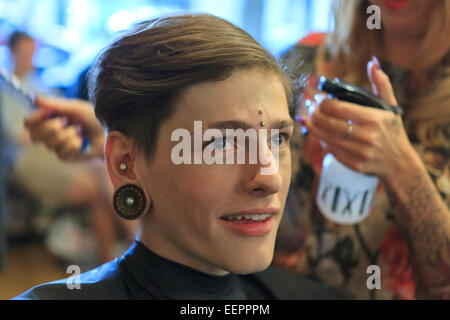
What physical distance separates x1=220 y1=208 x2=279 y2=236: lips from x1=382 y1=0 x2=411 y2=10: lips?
60cm

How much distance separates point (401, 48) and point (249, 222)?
26.0 inches

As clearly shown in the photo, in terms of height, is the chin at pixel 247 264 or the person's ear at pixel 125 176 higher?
the person's ear at pixel 125 176

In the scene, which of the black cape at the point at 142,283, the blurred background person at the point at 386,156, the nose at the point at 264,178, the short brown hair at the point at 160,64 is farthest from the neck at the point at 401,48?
the black cape at the point at 142,283

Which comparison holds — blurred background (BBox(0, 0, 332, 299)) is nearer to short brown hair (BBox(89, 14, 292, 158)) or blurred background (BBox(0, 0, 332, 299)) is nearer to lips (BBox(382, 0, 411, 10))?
lips (BBox(382, 0, 411, 10))

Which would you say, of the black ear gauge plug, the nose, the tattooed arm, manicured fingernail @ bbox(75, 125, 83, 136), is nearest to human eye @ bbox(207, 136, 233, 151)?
the nose

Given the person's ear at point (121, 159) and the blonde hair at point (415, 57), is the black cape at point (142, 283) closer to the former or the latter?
the person's ear at point (121, 159)

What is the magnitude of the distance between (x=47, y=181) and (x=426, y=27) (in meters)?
2.23

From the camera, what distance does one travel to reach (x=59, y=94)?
2.67 metres

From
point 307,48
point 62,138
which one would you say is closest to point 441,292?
point 307,48

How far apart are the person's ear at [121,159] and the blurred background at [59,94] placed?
0.77 meters

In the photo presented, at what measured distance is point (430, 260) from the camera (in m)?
1.05

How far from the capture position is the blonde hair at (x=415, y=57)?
1089 mm

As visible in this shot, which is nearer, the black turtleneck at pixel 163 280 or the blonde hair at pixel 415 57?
the black turtleneck at pixel 163 280
